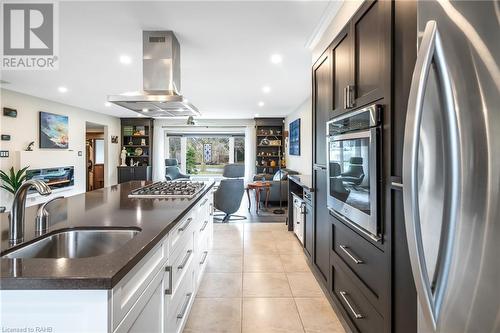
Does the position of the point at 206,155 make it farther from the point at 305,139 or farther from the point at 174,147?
the point at 305,139

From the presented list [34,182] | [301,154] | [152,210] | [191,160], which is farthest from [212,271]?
[191,160]

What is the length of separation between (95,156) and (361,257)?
32.1ft

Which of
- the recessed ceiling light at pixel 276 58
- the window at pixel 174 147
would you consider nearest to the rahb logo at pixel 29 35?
the recessed ceiling light at pixel 276 58

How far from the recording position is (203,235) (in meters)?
2.84

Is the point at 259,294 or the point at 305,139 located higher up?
the point at 305,139

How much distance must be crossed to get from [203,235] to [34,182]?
178 centimetres

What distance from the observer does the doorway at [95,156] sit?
8.97 meters

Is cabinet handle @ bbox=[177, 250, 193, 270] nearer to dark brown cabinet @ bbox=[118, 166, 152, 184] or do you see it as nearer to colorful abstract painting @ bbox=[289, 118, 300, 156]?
colorful abstract painting @ bbox=[289, 118, 300, 156]

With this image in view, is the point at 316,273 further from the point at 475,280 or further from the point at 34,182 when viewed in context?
the point at 34,182

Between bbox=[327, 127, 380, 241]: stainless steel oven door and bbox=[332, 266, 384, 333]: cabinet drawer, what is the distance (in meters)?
0.42

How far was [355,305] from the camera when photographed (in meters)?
1.79

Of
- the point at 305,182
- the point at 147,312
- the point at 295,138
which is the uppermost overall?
the point at 295,138

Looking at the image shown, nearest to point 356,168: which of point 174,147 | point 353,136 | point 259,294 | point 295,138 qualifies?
point 353,136

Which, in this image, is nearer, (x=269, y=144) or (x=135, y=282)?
(x=135, y=282)
